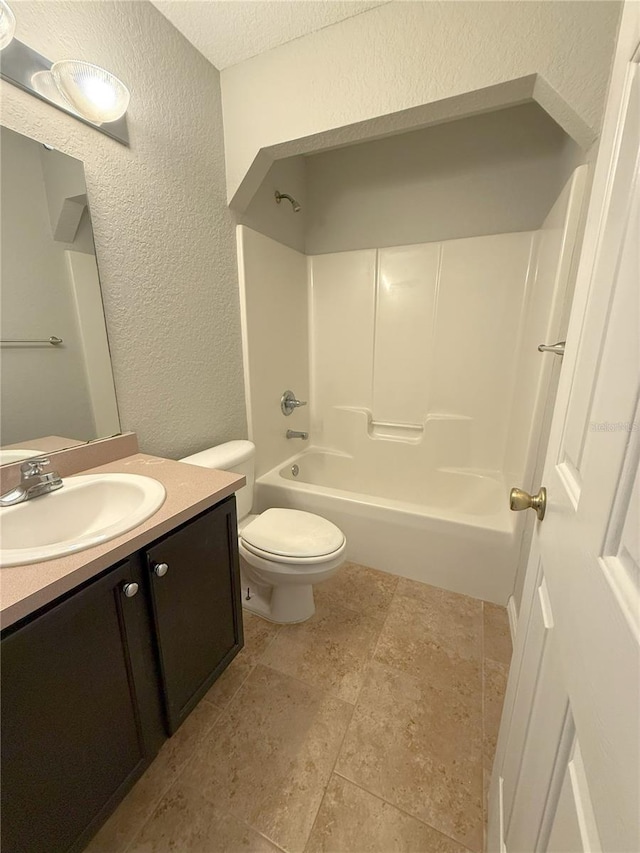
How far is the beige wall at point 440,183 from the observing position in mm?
1789

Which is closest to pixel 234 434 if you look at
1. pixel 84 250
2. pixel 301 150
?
→ pixel 84 250

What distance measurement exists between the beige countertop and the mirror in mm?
205

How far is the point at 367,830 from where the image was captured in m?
0.87

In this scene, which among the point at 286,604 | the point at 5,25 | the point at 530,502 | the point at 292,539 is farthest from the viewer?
the point at 286,604

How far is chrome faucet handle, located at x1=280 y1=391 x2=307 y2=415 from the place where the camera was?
7.35 ft

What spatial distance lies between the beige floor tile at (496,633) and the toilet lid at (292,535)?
2.50 feet

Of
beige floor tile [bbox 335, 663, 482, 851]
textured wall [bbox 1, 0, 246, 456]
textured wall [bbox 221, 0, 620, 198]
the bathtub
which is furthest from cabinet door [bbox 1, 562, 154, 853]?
textured wall [bbox 221, 0, 620, 198]

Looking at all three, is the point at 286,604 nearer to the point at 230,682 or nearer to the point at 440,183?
the point at 230,682

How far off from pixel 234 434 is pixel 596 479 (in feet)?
5.40

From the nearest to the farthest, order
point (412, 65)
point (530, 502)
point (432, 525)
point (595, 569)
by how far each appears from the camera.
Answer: point (595, 569)
point (530, 502)
point (412, 65)
point (432, 525)

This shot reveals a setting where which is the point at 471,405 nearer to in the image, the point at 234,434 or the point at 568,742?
the point at 234,434

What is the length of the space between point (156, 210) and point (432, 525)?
71.3 inches

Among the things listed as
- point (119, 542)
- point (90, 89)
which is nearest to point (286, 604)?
point (119, 542)

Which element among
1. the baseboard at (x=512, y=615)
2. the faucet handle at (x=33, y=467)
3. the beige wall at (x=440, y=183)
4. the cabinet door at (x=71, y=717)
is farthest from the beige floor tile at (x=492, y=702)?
the beige wall at (x=440, y=183)
